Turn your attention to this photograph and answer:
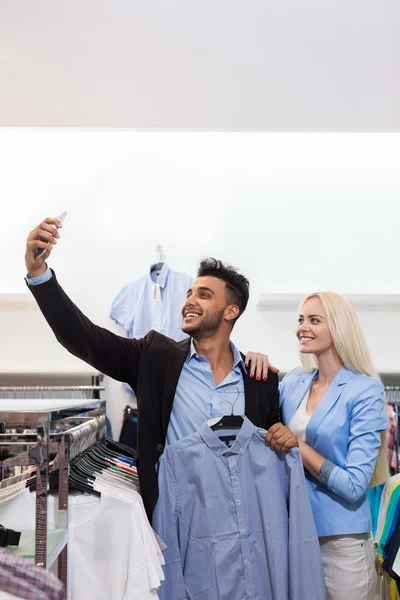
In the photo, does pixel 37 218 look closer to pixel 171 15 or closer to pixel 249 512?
pixel 171 15

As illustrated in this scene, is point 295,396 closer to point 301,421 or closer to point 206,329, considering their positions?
point 301,421

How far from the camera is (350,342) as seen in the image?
2898mm

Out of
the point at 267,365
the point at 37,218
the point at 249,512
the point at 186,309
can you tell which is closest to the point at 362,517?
the point at 249,512

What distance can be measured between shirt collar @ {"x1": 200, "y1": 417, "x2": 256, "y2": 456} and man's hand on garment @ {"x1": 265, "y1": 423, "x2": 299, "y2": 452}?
73mm

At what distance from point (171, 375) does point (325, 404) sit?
0.73 metres

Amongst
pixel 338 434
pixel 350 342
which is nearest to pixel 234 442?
pixel 338 434

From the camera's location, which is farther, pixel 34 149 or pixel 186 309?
pixel 34 149

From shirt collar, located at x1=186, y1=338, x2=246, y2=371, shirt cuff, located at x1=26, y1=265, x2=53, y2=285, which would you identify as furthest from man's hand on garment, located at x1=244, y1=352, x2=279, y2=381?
shirt cuff, located at x1=26, y1=265, x2=53, y2=285

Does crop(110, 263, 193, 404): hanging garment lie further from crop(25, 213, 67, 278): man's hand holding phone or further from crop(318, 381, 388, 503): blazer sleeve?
crop(25, 213, 67, 278): man's hand holding phone

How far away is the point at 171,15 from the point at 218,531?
2830 mm

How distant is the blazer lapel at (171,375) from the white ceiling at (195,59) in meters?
1.83

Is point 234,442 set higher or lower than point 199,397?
lower

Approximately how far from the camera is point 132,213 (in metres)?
4.85

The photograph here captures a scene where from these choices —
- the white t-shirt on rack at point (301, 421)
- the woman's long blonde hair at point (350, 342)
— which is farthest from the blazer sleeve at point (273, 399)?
the woman's long blonde hair at point (350, 342)
